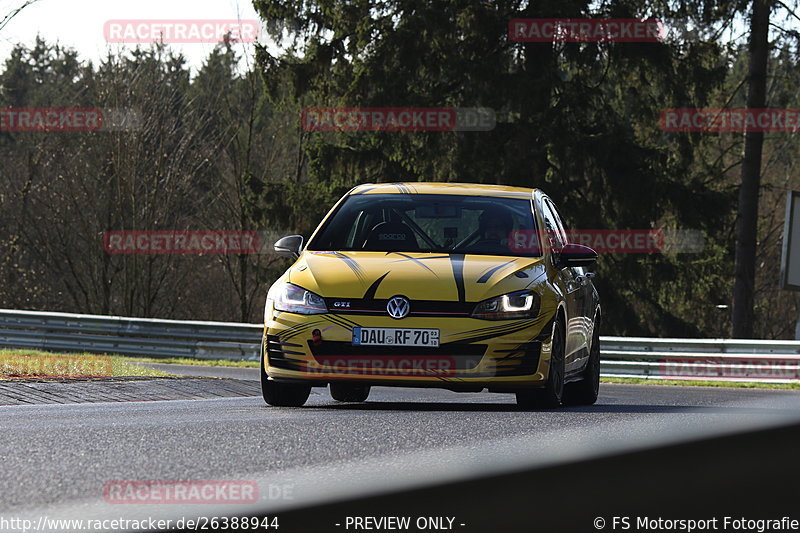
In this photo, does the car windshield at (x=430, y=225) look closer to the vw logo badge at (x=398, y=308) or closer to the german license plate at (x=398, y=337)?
the vw logo badge at (x=398, y=308)

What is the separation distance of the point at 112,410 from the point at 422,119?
22.0m

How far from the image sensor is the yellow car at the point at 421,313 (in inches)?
350

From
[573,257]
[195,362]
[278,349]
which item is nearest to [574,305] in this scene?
[573,257]

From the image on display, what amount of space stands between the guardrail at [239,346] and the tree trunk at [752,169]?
8253 millimetres

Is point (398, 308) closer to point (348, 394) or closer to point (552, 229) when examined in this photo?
point (552, 229)

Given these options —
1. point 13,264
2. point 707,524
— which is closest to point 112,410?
point 707,524

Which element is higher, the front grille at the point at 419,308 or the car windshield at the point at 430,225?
the car windshield at the point at 430,225

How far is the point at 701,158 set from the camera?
104ft

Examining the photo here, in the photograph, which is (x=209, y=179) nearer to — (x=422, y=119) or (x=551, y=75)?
(x=422, y=119)

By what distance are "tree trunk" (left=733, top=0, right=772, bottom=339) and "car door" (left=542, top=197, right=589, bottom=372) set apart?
18.8 meters

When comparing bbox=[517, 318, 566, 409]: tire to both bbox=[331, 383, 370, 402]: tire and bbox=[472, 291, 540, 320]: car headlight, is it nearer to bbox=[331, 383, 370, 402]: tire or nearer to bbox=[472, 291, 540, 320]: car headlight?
bbox=[472, 291, 540, 320]: car headlight

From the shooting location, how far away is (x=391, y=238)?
389 inches

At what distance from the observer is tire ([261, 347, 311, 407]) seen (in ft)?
31.1

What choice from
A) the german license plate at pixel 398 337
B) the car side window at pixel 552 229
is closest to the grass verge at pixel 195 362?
the car side window at pixel 552 229
